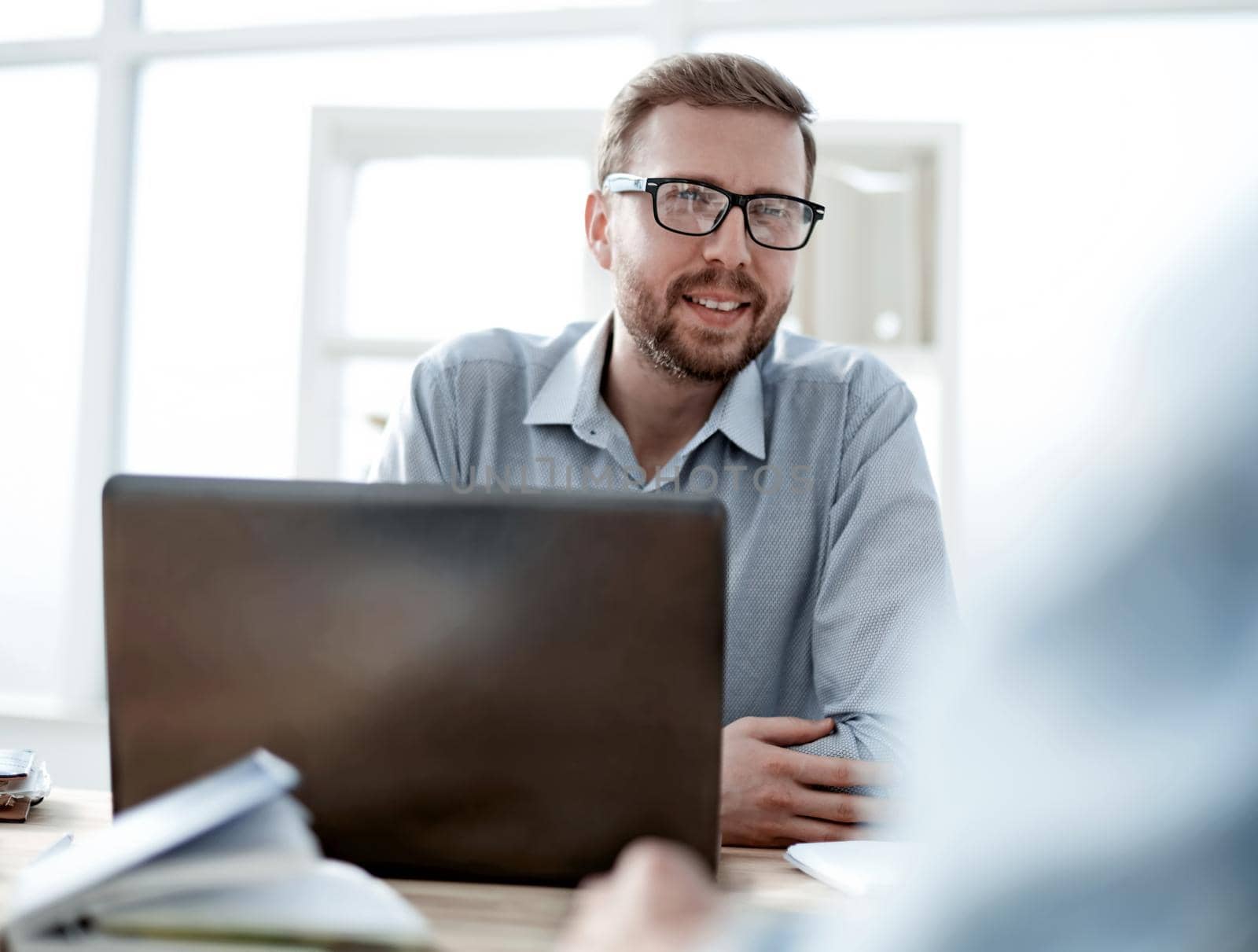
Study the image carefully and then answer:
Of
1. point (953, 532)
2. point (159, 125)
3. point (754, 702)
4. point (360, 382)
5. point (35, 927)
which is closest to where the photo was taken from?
point (35, 927)

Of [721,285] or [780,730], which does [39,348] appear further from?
[780,730]

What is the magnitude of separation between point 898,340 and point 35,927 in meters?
2.68

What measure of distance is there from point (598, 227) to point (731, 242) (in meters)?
0.38

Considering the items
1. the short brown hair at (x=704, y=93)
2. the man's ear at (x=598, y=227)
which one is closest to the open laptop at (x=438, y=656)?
the short brown hair at (x=704, y=93)

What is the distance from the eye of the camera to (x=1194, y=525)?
1.23ft

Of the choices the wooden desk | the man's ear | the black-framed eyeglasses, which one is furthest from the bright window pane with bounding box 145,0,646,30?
the wooden desk

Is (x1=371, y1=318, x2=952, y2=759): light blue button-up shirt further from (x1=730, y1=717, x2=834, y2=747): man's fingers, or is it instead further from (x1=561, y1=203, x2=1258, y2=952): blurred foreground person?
(x1=561, y1=203, x2=1258, y2=952): blurred foreground person

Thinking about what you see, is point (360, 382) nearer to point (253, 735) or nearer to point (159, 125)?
point (159, 125)

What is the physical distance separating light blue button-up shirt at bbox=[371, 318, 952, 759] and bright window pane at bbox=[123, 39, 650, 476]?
4.71 feet

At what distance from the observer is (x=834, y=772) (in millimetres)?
1165

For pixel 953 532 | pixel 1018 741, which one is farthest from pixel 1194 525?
pixel 953 532

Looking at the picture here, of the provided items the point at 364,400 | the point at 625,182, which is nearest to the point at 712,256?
the point at 625,182

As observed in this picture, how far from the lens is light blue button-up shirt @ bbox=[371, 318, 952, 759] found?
5.09 ft

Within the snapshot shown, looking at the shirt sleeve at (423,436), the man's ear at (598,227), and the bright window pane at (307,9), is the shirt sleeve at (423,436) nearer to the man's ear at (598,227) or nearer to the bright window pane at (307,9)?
the man's ear at (598,227)
